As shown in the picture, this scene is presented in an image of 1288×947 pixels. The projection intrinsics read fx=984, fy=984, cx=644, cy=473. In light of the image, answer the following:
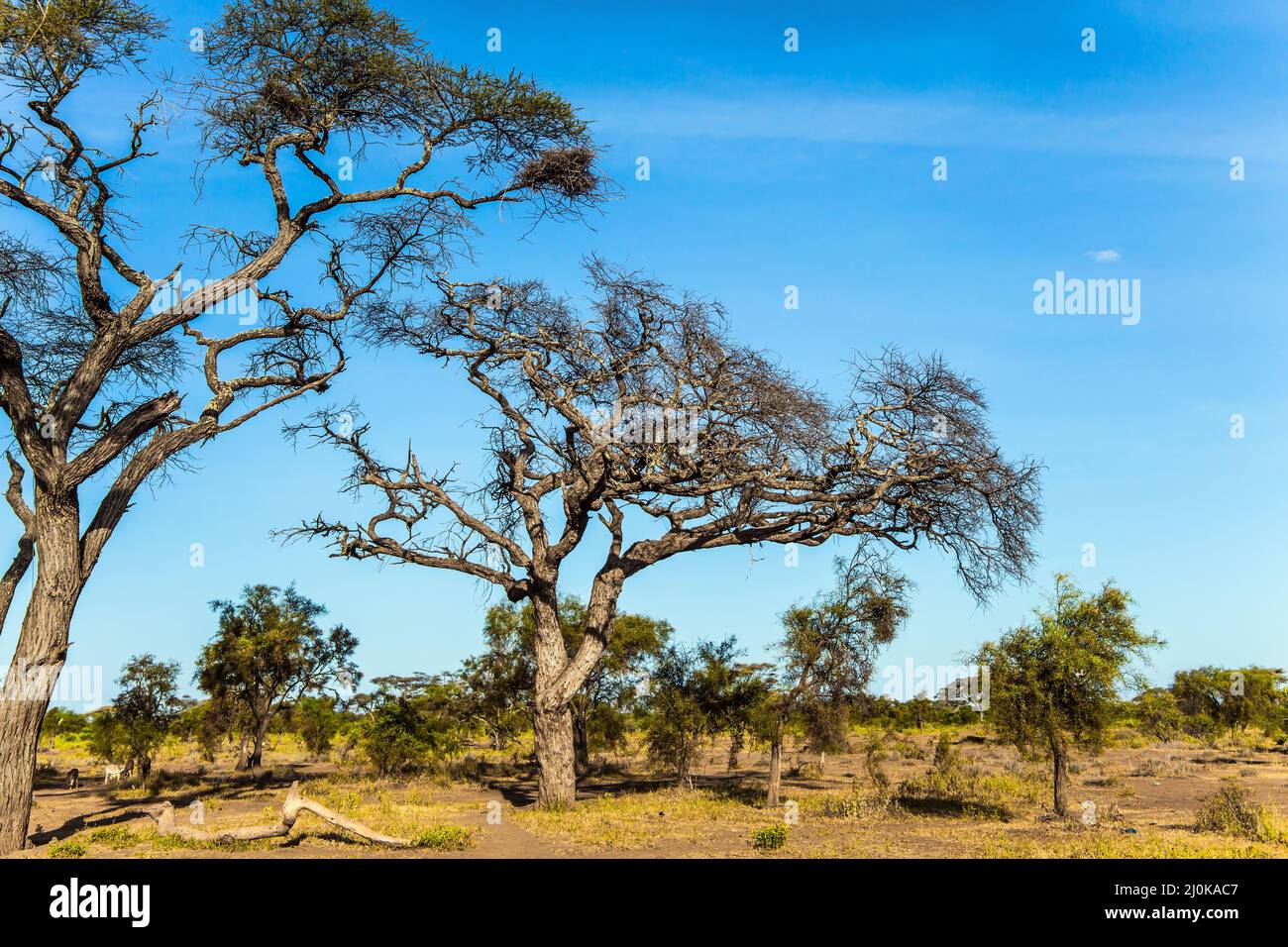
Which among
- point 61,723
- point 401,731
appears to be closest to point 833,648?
point 401,731

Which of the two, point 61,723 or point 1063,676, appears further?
point 61,723

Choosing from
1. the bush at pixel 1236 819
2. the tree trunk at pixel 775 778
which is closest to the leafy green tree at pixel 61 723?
the tree trunk at pixel 775 778

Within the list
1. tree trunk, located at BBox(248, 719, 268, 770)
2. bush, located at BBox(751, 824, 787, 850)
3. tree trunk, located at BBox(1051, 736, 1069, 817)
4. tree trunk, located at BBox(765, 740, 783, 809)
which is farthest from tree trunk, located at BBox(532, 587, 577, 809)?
tree trunk, located at BBox(248, 719, 268, 770)

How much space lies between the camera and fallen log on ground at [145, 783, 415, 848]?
607 inches

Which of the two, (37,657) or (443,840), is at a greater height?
(37,657)

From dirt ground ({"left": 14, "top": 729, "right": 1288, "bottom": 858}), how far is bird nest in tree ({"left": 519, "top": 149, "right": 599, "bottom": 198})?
12931mm

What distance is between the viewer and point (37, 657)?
15992 millimetres

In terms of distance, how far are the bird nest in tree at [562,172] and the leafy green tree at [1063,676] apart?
1366 centimetres

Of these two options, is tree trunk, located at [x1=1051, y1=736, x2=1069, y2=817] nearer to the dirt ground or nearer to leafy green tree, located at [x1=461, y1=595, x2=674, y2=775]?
the dirt ground

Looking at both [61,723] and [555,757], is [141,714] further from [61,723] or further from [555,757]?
[61,723]

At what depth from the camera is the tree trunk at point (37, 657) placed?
15.7 meters

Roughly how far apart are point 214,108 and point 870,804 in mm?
19838

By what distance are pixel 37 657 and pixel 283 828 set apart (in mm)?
4962

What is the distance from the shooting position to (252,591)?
1182 inches
